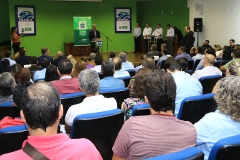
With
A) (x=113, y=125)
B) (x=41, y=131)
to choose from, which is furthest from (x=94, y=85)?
(x=41, y=131)

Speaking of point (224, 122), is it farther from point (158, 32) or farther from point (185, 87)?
point (158, 32)

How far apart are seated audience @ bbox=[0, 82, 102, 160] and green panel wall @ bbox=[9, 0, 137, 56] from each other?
473 inches

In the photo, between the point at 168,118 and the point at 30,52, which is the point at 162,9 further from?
the point at 168,118

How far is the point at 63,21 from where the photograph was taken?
1390 centimetres

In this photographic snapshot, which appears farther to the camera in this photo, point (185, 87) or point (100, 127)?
point (185, 87)

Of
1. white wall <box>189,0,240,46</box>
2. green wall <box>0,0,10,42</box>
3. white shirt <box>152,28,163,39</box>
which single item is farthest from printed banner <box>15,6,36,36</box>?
white wall <box>189,0,240,46</box>

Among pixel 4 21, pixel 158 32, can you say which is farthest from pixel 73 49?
pixel 4 21

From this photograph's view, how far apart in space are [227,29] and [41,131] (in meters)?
11.4

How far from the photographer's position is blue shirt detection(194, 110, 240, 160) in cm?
187

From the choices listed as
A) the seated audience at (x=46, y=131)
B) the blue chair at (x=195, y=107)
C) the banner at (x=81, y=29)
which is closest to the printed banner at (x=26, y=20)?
the banner at (x=81, y=29)

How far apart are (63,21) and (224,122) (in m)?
12.8

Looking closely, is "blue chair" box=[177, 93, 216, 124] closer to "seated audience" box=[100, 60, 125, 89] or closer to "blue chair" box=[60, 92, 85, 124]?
"blue chair" box=[60, 92, 85, 124]

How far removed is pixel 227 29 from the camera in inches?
453

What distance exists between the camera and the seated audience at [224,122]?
1.88 metres
